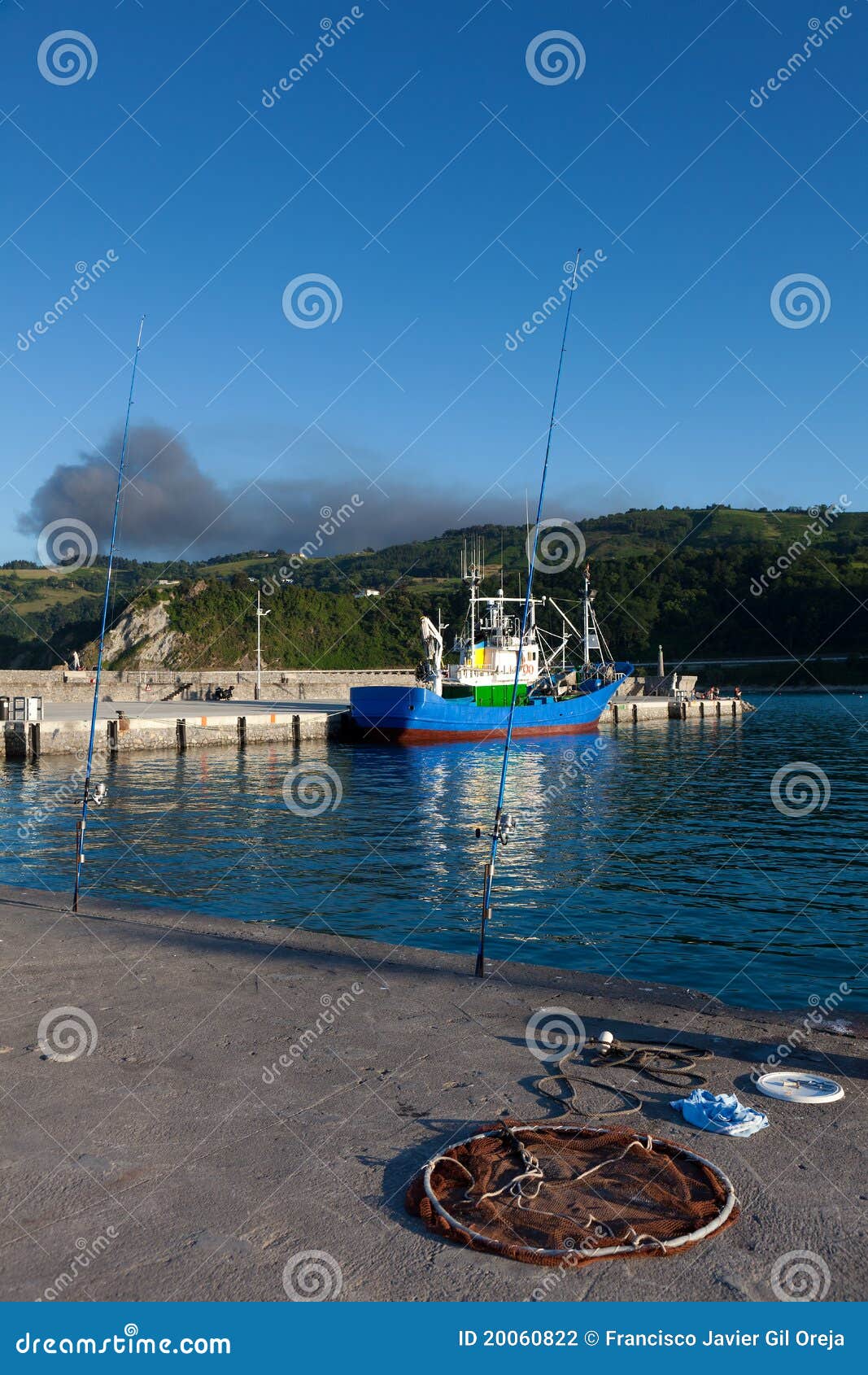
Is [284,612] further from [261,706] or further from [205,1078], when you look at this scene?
[205,1078]

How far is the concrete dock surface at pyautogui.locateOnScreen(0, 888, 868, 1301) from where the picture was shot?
4.04m

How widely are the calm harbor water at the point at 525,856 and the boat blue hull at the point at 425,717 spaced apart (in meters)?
7.93

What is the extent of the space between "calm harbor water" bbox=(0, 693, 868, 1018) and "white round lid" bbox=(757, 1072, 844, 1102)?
152 cm

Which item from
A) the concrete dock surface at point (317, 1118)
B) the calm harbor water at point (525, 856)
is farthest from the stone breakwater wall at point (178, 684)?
the concrete dock surface at point (317, 1118)

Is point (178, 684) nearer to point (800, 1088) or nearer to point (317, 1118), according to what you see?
point (317, 1118)

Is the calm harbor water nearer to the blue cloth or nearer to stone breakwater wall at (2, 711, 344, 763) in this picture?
the blue cloth

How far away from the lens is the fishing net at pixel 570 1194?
4.24m

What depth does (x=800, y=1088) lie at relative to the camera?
5.95 m

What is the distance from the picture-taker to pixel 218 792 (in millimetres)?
29125

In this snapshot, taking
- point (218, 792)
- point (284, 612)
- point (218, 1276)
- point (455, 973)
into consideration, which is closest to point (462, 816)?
point (218, 792)

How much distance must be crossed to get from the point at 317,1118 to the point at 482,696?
154 feet

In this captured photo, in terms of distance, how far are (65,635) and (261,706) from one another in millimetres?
77185

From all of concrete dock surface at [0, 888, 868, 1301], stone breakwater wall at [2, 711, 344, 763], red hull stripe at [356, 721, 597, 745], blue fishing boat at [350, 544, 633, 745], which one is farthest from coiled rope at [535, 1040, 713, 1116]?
red hull stripe at [356, 721, 597, 745]

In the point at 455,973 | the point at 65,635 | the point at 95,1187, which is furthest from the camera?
the point at 65,635
